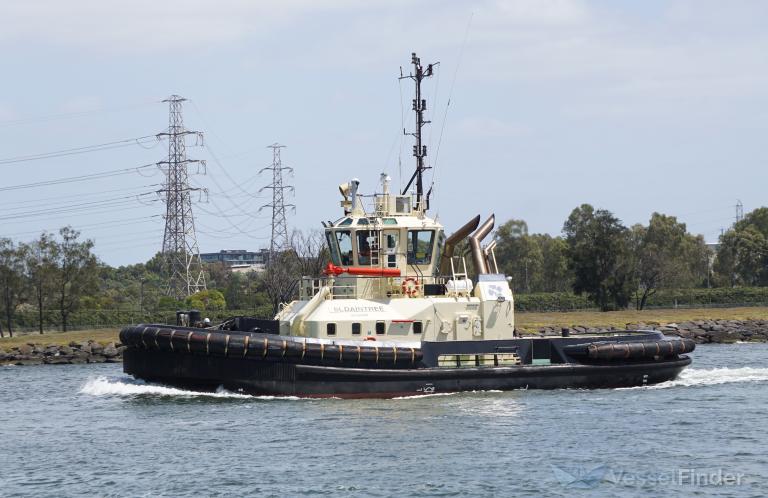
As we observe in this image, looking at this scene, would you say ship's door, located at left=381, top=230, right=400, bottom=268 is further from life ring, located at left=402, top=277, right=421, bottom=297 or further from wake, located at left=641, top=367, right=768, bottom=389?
wake, located at left=641, top=367, right=768, bottom=389

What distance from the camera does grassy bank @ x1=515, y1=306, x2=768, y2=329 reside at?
54.4 meters

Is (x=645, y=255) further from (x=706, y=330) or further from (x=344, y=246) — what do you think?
(x=344, y=246)

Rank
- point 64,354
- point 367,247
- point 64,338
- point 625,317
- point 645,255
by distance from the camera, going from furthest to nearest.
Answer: point 645,255 → point 625,317 → point 64,338 → point 64,354 → point 367,247

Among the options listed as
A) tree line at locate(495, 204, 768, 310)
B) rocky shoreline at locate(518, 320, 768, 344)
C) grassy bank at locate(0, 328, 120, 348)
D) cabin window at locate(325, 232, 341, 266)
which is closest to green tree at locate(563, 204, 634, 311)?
tree line at locate(495, 204, 768, 310)

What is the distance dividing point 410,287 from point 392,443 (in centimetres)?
732

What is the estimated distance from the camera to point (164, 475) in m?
19.3

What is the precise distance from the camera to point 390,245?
28.7m

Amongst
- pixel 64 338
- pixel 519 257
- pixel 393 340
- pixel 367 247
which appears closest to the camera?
pixel 393 340

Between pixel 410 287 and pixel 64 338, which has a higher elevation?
pixel 410 287

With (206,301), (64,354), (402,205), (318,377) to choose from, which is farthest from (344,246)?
(206,301)

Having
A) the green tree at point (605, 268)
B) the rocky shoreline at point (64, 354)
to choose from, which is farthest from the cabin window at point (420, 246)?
the green tree at point (605, 268)

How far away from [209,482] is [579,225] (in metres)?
81.3

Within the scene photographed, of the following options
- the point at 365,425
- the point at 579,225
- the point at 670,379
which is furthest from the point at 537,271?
the point at 365,425

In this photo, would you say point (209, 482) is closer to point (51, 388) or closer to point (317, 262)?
point (51, 388)
